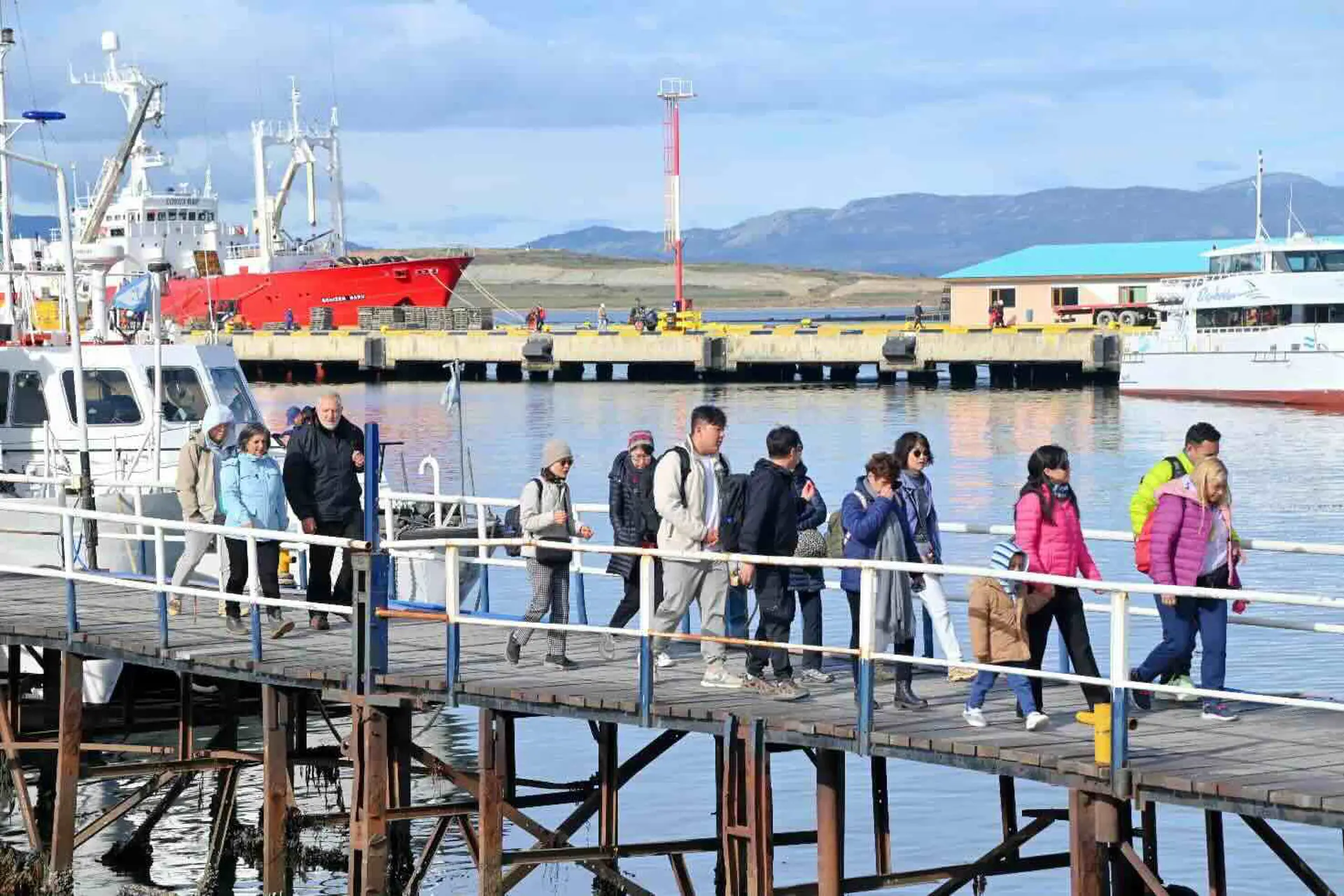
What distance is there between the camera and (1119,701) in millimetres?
10781

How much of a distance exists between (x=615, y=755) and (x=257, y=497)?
3083 mm

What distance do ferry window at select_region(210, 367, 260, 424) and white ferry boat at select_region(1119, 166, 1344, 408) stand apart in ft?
149

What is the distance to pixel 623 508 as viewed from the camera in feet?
45.9

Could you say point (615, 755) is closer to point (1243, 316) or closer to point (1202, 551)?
point (1202, 551)

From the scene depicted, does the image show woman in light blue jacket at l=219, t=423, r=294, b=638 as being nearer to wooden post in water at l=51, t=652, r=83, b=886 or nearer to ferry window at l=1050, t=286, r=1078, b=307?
wooden post in water at l=51, t=652, r=83, b=886

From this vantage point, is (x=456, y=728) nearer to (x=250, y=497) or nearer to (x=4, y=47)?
(x=250, y=497)

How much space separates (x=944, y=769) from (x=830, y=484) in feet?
84.8

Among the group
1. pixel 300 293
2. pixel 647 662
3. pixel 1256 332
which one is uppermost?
pixel 300 293

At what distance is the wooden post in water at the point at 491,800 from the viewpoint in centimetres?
1322

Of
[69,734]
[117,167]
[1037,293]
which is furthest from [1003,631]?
[1037,293]

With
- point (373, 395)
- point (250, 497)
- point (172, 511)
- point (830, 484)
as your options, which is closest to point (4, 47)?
point (172, 511)

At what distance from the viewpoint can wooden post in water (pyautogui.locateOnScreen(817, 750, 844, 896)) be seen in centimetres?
1199

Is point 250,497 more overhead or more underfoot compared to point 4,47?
more underfoot

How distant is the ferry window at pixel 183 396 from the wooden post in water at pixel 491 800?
36.8ft
